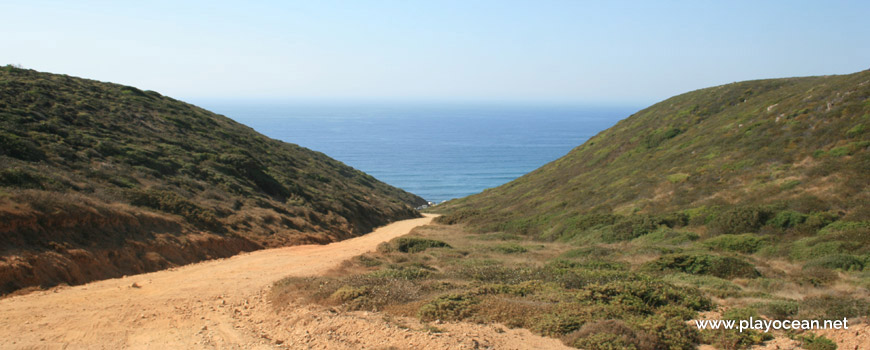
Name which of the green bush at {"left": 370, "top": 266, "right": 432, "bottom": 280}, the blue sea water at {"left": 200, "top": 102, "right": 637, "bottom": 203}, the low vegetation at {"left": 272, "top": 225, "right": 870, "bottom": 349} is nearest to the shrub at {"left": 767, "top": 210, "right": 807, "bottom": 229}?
the low vegetation at {"left": 272, "top": 225, "right": 870, "bottom": 349}

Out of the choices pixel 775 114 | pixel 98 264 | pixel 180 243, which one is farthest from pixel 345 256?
pixel 775 114

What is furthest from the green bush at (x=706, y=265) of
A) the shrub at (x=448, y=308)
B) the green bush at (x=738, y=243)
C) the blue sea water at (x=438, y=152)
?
the blue sea water at (x=438, y=152)

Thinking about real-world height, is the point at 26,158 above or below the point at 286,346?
above

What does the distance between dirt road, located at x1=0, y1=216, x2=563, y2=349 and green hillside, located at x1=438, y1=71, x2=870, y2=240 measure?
13735 millimetres

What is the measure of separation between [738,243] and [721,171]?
1020 centimetres

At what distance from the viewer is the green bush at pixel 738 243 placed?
14.6 metres

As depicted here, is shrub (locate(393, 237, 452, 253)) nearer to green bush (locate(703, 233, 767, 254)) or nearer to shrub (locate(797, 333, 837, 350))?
green bush (locate(703, 233, 767, 254))

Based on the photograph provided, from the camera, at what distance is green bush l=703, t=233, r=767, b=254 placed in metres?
14.6

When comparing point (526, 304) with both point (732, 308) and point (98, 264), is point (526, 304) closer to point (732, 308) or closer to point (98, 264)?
point (732, 308)

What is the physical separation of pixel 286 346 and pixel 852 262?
11797 millimetres

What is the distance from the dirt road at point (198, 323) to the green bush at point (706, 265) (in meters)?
6.51

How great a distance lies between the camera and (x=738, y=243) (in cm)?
1484

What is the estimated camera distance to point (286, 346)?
284 inches

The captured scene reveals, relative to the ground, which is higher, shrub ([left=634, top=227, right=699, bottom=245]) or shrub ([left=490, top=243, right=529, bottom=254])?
shrub ([left=634, top=227, right=699, bottom=245])
